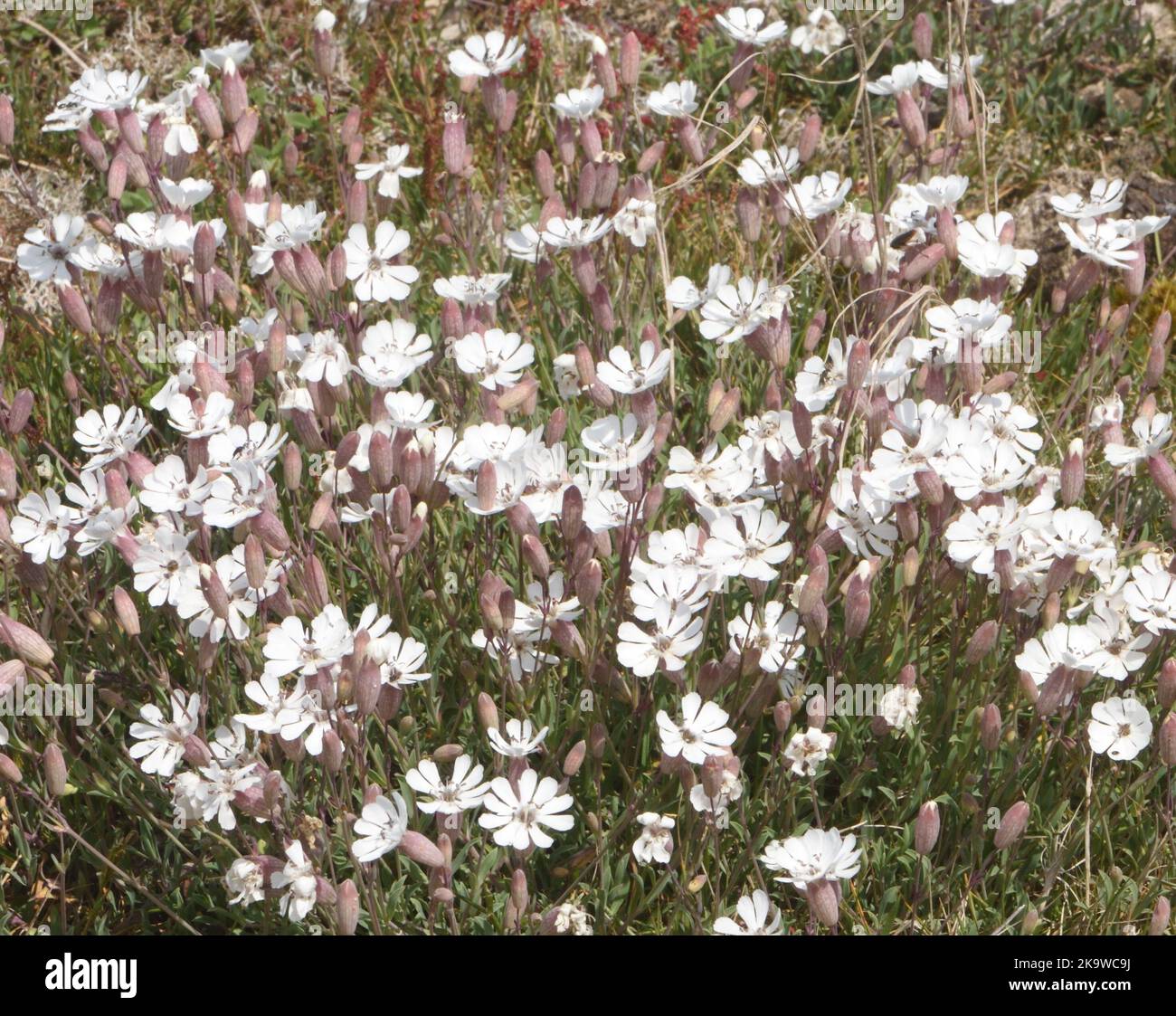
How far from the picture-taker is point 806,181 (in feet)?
10.1

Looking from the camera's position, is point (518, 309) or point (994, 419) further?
point (518, 309)

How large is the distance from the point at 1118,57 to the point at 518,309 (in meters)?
2.32

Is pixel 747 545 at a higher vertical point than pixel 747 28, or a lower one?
lower

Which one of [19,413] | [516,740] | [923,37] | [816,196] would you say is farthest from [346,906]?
[923,37]

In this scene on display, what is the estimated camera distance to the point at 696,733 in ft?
7.37

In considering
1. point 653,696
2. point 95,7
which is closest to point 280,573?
point 653,696

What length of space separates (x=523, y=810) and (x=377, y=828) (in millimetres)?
244

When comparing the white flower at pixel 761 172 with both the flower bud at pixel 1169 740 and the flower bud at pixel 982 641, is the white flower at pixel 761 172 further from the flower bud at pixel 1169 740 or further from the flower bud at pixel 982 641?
the flower bud at pixel 1169 740

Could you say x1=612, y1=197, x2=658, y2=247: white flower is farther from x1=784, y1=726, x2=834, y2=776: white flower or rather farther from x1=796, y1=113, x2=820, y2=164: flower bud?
x1=784, y1=726, x2=834, y2=776: white flower

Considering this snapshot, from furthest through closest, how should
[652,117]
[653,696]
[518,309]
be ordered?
[652,117], [518,309], [653,696]

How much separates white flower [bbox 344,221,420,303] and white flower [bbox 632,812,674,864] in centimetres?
130

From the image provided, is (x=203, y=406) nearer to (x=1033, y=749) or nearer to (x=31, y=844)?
(x=31, y=844)

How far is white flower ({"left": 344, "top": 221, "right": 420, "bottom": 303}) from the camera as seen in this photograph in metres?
2.97

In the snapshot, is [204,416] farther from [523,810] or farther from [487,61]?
[487,61]
